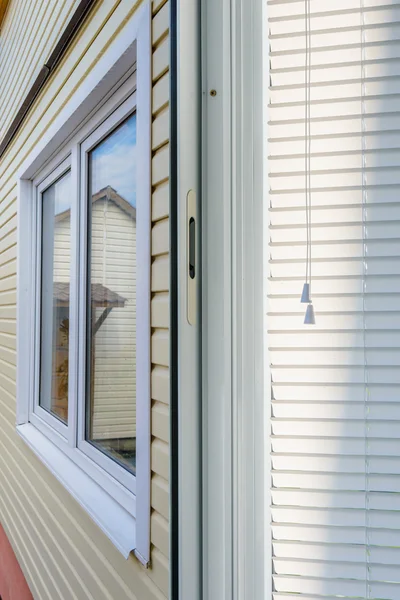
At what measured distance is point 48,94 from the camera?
2619mm

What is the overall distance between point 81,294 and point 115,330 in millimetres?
389

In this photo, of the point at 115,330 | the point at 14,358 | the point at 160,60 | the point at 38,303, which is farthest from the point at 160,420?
the point at 14,358

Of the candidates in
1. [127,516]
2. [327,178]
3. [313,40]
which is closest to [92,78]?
[313,40]

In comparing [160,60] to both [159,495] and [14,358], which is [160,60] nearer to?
[159,495]

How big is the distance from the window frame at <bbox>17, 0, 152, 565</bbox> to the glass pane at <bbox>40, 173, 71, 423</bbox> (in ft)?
0.23

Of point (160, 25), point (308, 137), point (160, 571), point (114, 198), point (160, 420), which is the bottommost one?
point (160, 571)

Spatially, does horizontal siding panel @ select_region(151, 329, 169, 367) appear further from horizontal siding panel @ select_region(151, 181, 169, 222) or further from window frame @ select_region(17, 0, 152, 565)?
horizontal siding panel @ select_region(151, 181, 169, 222)

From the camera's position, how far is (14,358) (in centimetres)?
325

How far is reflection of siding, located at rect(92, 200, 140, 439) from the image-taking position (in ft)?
5.89

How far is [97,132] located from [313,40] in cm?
127

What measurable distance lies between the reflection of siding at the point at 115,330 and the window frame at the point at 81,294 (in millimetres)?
135

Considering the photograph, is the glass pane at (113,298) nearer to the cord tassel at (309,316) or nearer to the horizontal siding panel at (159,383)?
the horizontal siding panel at (159,383)

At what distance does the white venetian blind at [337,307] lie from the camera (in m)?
0.90

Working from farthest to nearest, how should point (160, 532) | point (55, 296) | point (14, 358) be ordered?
point (14, 358) → point (55, 296) → point (160, 532)
